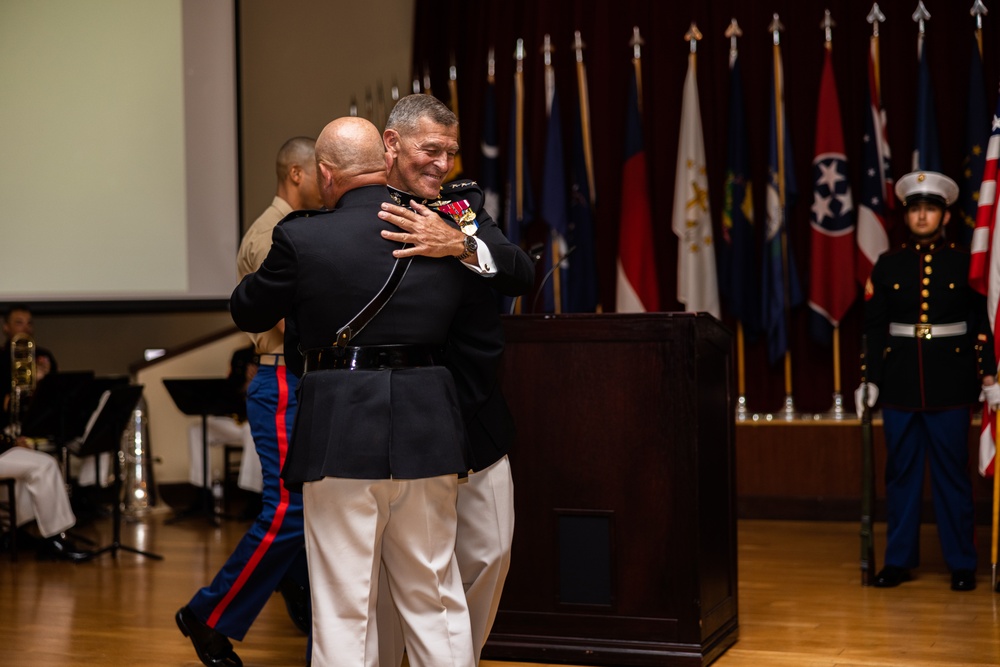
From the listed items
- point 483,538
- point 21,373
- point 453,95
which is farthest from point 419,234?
point 453,95

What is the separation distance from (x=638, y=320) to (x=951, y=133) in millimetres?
4008

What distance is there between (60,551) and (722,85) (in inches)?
176

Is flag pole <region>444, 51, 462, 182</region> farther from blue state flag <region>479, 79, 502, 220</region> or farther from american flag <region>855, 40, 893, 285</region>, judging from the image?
american flag <region>855, 40, 893, 285</region>

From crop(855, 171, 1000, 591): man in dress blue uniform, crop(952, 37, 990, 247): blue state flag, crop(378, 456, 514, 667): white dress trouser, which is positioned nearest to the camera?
crop(378, 456, 514, 667): white dress trouser

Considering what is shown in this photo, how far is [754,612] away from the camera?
4.26 m

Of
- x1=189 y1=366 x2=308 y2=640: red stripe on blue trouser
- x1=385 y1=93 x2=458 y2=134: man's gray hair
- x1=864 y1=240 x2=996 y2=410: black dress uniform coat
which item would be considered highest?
x1=385 y1=93 x2=458 y2=134: man's gray hair

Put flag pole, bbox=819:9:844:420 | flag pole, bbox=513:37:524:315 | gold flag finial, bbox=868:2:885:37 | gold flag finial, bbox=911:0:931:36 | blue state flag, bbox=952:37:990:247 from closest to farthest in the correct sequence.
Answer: blue state flag, bbox=952:37:990:247 → gold flag finial, bbox=911:0:931:36 → gold flag finial, bbox=868:2:885:37 → flag pole, bbox=819:9:844:420 → flag pole, bbox=513:37:524:315

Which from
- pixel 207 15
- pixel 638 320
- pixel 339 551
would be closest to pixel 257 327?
pixel 339 551

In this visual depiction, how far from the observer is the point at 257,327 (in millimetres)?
2422

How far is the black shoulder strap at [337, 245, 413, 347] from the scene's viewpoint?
233 centimetres

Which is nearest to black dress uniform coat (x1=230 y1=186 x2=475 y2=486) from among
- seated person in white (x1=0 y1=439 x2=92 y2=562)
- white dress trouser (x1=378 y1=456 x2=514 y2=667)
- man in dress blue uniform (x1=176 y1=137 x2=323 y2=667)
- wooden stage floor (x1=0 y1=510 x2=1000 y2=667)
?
white dress trouser (x1=378 y1=456 x2=514 y2=667)

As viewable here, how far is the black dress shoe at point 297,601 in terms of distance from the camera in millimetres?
3795

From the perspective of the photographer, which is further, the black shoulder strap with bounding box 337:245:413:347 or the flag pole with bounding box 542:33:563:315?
the flag pole with bounding box 542:33:563:315

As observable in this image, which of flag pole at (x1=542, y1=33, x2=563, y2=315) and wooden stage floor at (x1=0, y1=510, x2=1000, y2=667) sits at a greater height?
flag pole at (x1=542, y1=33, x2=563, y2=315)
